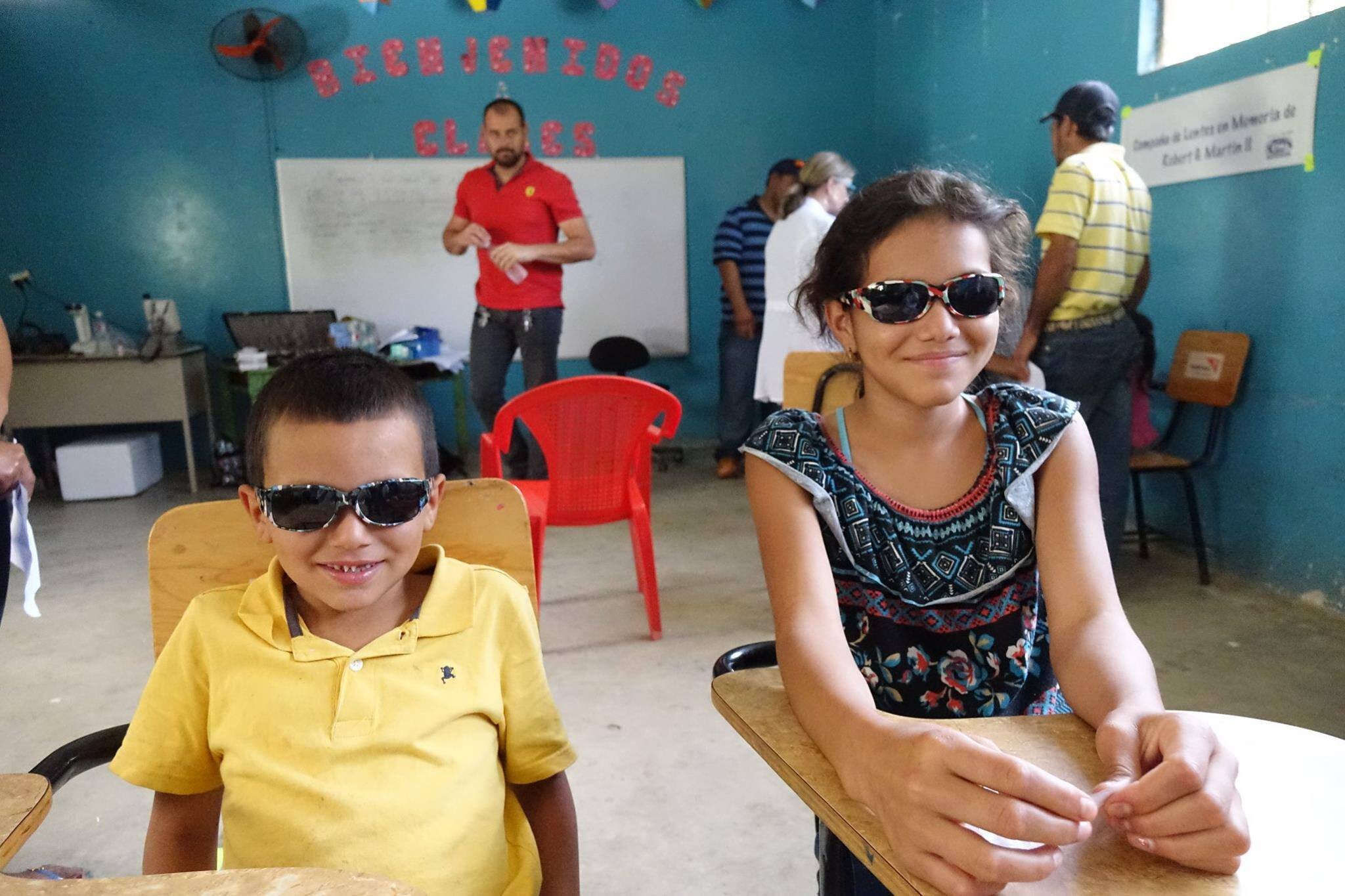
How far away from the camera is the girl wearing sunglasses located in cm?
101

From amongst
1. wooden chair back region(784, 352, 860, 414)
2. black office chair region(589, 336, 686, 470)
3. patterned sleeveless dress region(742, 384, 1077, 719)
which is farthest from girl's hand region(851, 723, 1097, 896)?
black office chair region(589, 336, 686, 470)

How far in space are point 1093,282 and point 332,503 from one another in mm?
2765

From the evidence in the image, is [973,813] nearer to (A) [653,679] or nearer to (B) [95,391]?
(A) [653,679]

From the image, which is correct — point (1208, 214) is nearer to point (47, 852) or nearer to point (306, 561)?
point (306, 561)

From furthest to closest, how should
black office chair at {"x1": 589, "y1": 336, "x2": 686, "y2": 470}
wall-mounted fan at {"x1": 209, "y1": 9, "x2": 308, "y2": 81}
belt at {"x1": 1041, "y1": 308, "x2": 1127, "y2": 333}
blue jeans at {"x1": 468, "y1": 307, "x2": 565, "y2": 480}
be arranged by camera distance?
black office chair at {"x1": 589, "y1": 336, "x2": 686, "y2": 470} → wall-mounted fan at {"x1": 209, "y1": 9, "x2": 308, "y2": 81} → blue jeans at {"x1": 468, "y1": 307, "x2": 565, "y2": 480} → belt at {"x1": 1041, "y1": 308, "x2": 1127, "y2": 333}

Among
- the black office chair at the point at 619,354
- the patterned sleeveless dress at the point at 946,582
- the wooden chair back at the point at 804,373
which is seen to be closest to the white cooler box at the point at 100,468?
the black office chair at the point at 619,354

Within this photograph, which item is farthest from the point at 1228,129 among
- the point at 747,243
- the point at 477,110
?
the point at 477,110

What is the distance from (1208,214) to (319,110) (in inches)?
194

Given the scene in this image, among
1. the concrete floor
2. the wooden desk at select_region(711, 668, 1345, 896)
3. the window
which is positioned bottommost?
the concrete floor

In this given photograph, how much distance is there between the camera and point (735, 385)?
213 inches

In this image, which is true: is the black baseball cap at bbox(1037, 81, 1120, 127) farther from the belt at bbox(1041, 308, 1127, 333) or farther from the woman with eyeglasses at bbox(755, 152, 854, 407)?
the woman with eyeglasses at bbox(755, 152, 854, 407)

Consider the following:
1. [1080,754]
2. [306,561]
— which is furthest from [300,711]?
[1080,754]

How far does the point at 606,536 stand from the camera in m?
4.23

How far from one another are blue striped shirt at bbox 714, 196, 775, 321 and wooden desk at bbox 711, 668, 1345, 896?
4425 mm
